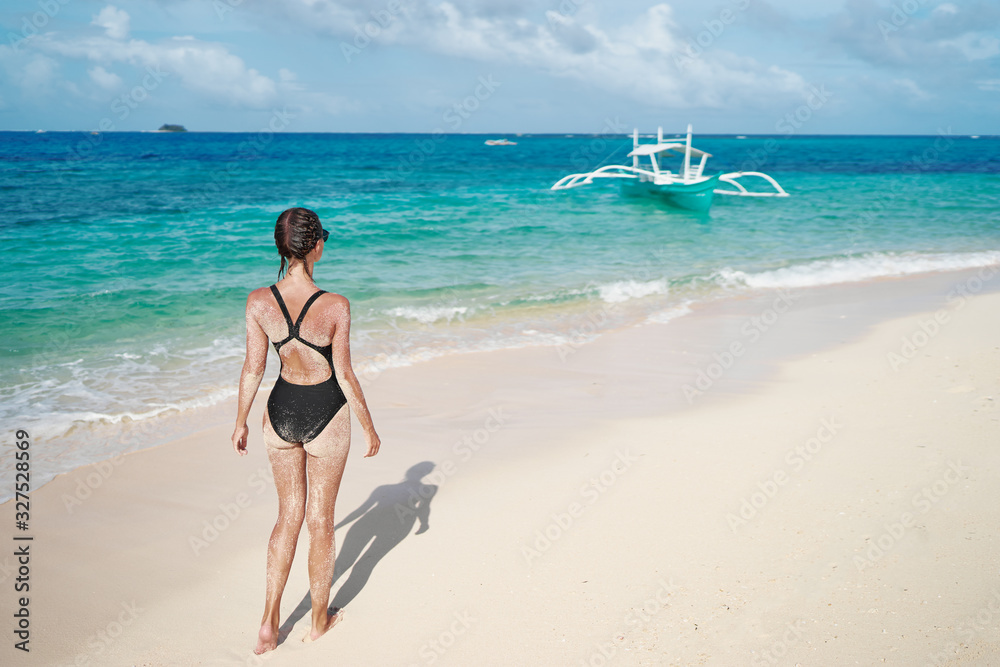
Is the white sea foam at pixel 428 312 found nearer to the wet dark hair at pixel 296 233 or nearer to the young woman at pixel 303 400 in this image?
the young woman at pixel 303 400

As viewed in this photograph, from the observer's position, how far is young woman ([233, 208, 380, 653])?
112 inches

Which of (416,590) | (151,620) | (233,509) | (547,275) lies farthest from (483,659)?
(547,275)

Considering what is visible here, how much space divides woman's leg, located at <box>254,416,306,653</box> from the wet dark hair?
870mm

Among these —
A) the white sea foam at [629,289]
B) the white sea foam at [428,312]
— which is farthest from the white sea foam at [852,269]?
the white sea foam at [428,312]

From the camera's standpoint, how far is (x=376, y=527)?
4.34 meters

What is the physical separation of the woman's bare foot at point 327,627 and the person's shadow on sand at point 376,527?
65mm

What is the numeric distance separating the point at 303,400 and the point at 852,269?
1407cm

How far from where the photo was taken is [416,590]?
11.9ft

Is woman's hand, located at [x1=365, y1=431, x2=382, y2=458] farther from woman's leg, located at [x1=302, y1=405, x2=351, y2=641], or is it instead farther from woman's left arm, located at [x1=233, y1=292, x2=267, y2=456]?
woman's left arm, located at [x1=233, y1=292, x2=267, y2=456]

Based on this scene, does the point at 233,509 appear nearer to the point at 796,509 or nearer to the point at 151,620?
the point at 151,620

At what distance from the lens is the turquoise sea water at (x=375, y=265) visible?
7.55 m

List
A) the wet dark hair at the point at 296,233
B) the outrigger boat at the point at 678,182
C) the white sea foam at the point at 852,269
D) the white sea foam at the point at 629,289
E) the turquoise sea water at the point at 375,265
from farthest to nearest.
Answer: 1. the outrigger boat at the point at 678,182
2. the white sea foam at the point at 852,269
3. the white sea foam at the point at 629,289
4. the turquoise sea water at the point at 375,265
5. the wet dark hair at the point at 296,233

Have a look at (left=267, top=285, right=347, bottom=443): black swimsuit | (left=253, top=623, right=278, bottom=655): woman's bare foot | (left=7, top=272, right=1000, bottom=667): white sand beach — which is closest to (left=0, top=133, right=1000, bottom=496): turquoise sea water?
(left=7, top=272, right=1000, bottom=667): white sand beach

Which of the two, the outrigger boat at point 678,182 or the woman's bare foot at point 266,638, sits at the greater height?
the outrigger boat at point 678,182
